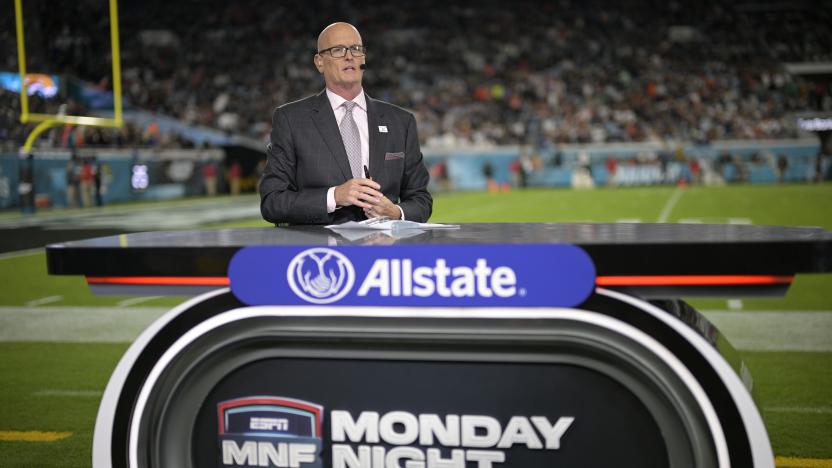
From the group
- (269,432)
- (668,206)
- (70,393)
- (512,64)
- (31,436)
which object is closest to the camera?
(269,432)

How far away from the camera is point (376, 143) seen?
321cm

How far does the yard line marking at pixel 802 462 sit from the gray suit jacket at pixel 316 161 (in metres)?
1.73

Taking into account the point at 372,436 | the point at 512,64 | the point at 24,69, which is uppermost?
the point at 512,64

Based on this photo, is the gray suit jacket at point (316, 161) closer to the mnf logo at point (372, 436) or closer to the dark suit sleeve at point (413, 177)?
the dark suit sleeve at point (413, 177)

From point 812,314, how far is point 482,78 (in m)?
30.7

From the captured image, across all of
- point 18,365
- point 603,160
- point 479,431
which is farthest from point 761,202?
point 479,431

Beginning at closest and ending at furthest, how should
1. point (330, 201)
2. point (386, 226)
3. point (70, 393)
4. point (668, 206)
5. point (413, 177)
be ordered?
point (386, 226) → point (330, 201) → point (413, 177) → point (70, 393) → point (668, 206)

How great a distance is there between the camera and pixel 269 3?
39281 mm

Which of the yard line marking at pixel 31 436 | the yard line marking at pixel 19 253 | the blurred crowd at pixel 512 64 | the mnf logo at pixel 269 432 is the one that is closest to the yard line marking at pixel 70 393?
the yard line marking at pixel 31 436

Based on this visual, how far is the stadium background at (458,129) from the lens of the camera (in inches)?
263

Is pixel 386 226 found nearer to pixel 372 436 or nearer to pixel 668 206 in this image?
pixel 372 436

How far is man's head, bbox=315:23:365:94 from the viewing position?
3.09m

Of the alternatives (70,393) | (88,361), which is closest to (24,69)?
(88,361)

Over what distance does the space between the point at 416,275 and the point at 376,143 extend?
1.24m
